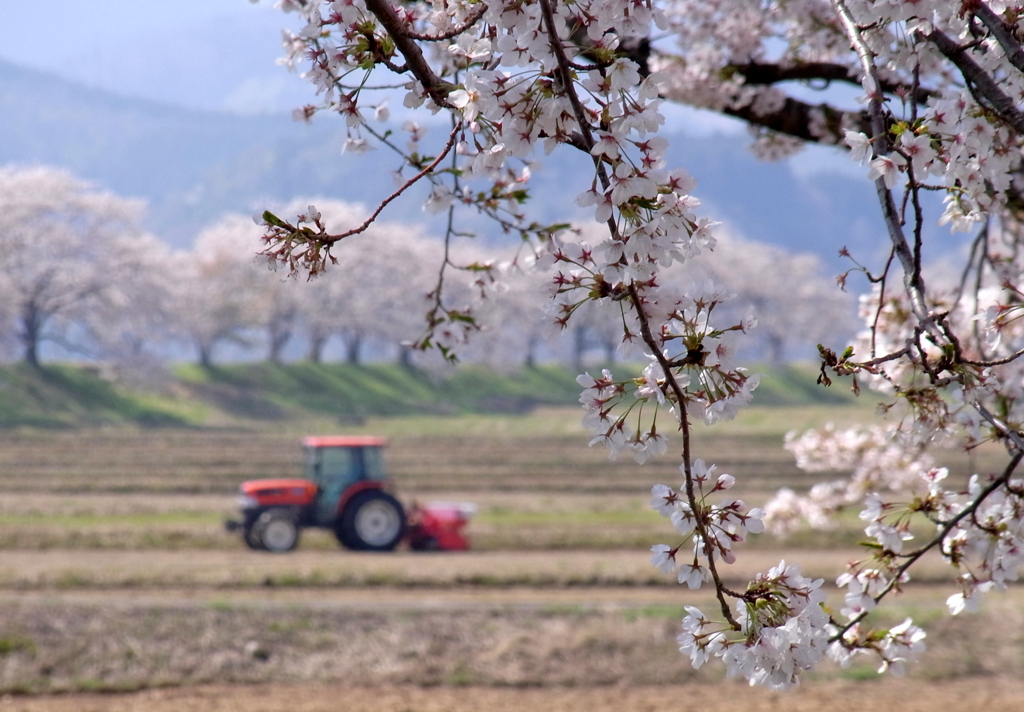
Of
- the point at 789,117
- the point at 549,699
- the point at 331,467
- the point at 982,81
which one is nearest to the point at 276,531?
the point at 331,467

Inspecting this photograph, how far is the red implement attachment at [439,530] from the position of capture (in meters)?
13.9

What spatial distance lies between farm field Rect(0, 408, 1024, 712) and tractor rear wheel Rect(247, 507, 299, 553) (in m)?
0.25

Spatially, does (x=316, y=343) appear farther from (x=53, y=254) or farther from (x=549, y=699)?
(x=549, y=699)

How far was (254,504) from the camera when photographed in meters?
13.9

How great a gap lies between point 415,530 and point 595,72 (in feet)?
40.8

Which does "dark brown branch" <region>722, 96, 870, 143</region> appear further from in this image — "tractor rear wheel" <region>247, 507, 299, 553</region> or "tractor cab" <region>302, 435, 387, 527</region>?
"tractor rear wheel" <region>247, 507, 299, 553</region>

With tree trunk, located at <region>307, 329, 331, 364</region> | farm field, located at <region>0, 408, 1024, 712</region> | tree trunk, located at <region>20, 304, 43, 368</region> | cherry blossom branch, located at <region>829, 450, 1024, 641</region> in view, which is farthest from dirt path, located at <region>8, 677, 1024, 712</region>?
tree trunk, located at <region>307, 329, 331, 364</region>

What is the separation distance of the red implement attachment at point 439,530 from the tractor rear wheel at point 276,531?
1564mm

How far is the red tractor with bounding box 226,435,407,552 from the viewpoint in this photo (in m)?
13.7

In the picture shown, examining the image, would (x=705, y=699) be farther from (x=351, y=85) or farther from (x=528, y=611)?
(x=351, y=85)

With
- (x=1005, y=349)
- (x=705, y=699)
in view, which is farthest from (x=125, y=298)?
(x=1005, y=349)

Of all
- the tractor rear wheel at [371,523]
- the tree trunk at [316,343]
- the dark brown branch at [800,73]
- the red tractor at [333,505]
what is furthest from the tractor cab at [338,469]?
the tree trunk at [316,343]

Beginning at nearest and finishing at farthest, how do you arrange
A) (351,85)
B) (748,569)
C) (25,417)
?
(351,85)
(748,569)
(25,417)

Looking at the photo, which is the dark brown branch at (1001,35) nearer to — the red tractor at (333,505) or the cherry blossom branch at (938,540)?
the cherry blossom branch at (938,540)
